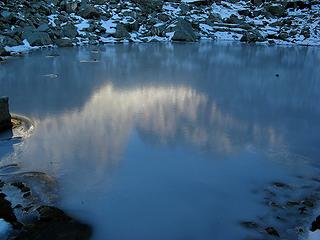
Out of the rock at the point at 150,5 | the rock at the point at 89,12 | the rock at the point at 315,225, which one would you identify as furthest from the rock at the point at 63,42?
the rock at the point at 315,225

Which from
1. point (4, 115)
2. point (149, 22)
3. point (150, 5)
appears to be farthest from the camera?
point (150, 5)

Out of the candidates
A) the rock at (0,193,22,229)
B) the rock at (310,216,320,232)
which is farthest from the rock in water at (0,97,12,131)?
the rock at (310,216,320,232)

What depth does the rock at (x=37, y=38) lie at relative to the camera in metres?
25.6

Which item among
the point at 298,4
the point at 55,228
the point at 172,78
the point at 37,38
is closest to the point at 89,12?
the point at 37,38

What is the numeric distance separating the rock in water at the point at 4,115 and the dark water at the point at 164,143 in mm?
690

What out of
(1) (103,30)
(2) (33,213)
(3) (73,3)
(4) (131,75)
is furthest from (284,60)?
(3) (73,3)

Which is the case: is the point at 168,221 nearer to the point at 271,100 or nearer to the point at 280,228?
the point at 280,228

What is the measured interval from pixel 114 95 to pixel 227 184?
22.1 feet

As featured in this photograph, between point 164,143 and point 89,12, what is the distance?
30342mm

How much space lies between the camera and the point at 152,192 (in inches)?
238

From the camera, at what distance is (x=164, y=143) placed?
8.20 m

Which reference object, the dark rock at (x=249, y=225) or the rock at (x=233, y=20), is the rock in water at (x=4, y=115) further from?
the rock at (x=233, y=20)

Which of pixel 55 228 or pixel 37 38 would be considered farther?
pixel 37 38

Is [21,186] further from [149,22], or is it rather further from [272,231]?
[149,22]
